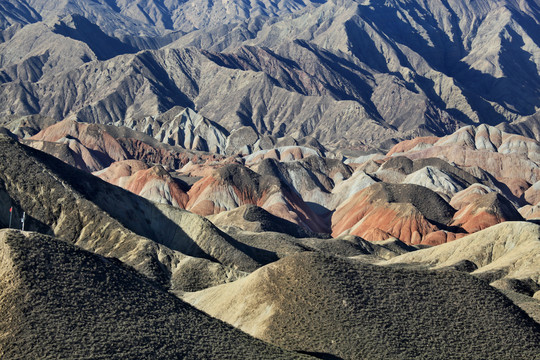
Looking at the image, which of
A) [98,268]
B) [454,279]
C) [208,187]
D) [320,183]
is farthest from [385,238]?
[98,268]

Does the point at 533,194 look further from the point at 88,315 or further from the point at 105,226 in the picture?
the point at 88,315

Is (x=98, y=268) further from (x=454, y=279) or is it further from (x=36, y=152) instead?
(x=36, y=152)

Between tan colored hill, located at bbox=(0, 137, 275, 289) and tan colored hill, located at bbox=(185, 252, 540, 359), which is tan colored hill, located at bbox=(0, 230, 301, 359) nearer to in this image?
tan colored hill, located at bbox=(185, 252, 540, 359)

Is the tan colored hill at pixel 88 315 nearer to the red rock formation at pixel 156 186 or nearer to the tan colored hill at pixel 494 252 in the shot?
the tan colored hill at pixel 494 252

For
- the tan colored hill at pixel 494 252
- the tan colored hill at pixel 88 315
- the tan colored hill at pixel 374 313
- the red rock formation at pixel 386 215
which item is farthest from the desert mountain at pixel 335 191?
the tan colored hill at pixel 88 315

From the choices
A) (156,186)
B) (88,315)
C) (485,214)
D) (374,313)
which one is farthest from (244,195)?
(88,315)

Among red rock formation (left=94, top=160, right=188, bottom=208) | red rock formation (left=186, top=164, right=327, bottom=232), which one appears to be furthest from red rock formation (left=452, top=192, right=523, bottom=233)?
red rock formation (left=94, top=160, right=188, bottom=208)

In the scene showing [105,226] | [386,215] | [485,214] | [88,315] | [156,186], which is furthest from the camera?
[156,186]
